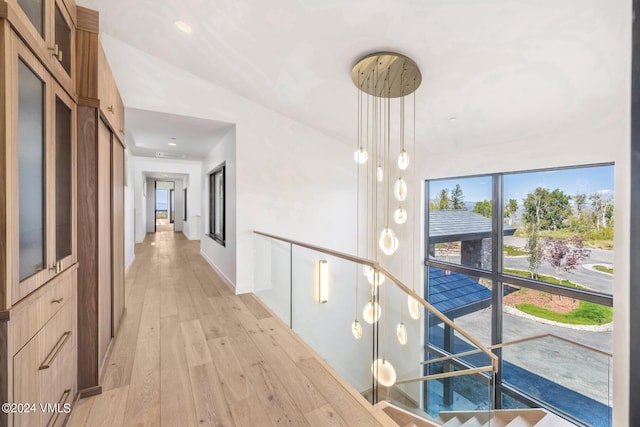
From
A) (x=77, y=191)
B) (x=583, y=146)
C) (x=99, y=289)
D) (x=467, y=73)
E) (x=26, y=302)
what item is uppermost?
(x=467, y=73)

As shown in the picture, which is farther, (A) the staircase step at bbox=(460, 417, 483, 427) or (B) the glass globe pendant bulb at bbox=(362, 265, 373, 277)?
(A) the staircase step at bbox=(460, 417, 483, 427)

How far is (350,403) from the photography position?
180cm

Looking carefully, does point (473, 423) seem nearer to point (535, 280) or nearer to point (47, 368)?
point (535, 280)

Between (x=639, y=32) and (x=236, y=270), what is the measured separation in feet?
13.3

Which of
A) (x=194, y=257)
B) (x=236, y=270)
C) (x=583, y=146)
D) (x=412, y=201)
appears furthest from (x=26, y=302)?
(x=194, y=257)

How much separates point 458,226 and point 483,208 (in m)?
0.54

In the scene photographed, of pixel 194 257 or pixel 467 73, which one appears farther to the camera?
pixel 194 257

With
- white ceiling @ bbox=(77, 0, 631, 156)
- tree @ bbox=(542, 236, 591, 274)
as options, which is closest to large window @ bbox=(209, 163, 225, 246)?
white ceiling @ bbox=(77, 0, 631, 156)

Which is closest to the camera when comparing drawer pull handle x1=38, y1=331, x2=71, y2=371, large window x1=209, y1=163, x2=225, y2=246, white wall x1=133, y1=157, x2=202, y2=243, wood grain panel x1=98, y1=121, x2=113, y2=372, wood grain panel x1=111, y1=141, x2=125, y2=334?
drawer pull handle x1=38, y1=331, x2=71, y2=371

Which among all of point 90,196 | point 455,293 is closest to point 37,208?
point 90,196

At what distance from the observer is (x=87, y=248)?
5.98 feet

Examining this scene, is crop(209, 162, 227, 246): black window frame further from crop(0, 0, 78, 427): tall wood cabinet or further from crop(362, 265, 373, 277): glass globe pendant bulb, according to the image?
crop(0, 0, 78, 427): tall wood cabinet

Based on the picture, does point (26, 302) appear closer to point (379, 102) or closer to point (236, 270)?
point (236, 270)

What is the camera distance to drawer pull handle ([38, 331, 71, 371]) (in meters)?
1.33
